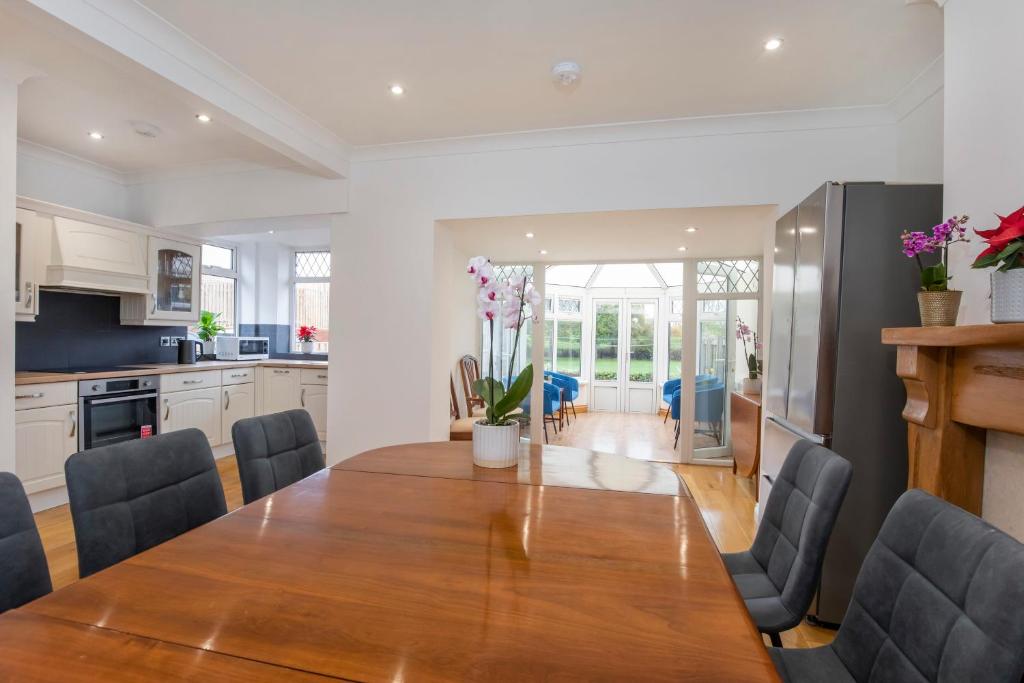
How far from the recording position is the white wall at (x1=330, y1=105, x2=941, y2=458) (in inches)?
121

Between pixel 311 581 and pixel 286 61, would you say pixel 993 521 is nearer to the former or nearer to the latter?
pixel 311 581

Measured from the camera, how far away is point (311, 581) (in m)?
0.93

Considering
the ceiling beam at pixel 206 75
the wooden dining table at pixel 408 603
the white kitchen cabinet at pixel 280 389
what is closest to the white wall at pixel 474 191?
the ceiling beam at pixel 206 75

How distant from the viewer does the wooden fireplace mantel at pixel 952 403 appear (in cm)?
145

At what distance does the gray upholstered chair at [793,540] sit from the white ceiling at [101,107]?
3.09 meters

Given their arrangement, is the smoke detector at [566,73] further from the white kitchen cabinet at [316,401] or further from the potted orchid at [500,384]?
the white kitchen cabinet at [316,401]

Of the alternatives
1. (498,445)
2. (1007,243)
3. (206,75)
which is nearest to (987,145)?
(1007,243)

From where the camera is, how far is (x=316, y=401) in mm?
5023

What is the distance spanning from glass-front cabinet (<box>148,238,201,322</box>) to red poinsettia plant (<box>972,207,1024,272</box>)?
5333 mm

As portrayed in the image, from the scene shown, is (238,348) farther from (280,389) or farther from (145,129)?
(145,129)

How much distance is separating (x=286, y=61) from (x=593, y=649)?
291cm

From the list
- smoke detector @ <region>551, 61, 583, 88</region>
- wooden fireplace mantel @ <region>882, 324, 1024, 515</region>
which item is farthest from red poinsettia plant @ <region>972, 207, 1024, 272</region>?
smoke detector @ <region>551, 61, 583, 88</region>

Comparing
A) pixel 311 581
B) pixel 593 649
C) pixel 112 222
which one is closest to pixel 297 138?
pixel 112 222

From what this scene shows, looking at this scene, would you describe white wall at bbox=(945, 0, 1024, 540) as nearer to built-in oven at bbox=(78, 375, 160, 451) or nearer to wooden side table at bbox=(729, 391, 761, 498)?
wooden side table at bbox=(729, 391, 761, 498)
